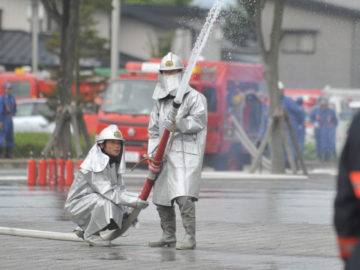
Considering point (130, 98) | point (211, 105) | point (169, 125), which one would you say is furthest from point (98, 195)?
point (211, 105)

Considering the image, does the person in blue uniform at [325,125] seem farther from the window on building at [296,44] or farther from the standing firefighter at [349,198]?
the standing firefighter at [349,198]

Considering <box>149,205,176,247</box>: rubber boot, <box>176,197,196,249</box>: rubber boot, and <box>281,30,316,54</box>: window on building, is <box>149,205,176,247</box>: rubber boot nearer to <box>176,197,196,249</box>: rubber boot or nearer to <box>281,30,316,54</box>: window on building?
<box>176,197,196,249</box>: rubber boot

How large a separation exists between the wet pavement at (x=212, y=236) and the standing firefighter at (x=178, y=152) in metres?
0.32

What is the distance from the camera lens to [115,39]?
94.6ft

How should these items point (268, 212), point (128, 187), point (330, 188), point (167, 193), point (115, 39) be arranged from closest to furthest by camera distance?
Answer: point (167, 193) < point (268, 212) < point (128, 187) < point (330, 188) < point (115, 39)

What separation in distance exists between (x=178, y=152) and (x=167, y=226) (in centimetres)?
71

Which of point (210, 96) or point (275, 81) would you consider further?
point (210, 96)

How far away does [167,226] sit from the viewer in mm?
9062

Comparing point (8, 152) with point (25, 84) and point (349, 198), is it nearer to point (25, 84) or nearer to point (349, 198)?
point (25, 84)

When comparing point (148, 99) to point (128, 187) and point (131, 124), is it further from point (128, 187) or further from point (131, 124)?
point (128, 187)

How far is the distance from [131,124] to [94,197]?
41.6ft

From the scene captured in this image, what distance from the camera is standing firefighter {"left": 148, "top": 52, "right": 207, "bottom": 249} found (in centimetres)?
873

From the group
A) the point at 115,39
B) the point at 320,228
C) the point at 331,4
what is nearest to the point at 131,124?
the point at 331,4

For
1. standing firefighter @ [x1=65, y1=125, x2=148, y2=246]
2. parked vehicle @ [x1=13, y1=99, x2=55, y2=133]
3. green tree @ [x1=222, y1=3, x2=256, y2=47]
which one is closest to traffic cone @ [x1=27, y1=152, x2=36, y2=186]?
green tree @ [x1=222, y1=3, x2=256, y2=47]
